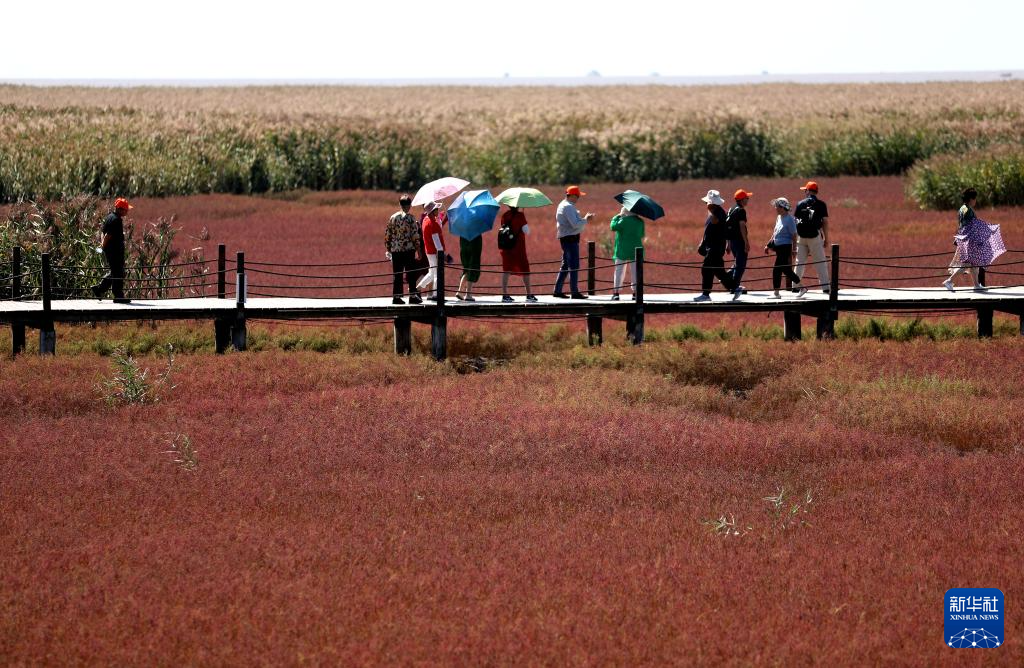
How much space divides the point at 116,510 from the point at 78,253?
11418 millimetres

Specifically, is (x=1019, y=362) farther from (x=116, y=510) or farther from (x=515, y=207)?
(x=116, y=510)

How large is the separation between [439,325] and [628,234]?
308cm

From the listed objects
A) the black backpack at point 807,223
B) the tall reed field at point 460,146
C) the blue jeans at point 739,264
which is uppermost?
the tall reed field at point 460,146

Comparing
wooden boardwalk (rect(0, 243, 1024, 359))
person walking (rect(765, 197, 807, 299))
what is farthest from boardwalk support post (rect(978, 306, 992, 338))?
person walking (rect(765, 197, 807, 299))

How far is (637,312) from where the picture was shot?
66.6 feet

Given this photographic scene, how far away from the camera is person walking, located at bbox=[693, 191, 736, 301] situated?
66.9ft

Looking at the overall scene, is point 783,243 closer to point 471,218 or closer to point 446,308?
point 471,218


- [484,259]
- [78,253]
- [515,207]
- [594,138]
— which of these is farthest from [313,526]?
[594,138]

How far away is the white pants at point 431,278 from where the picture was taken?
19.8m

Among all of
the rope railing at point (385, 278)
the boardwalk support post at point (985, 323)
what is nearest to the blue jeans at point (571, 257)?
the rope railing at point (385, 278)

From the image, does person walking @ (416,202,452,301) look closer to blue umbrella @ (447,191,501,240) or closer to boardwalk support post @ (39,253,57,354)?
blue umbrella @ (447,191,501,240)

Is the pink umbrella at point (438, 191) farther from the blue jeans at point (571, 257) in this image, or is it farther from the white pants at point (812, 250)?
the white pants at point (812, 250)

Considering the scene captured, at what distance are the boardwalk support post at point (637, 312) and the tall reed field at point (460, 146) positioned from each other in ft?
67.9

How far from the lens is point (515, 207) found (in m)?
19.9
